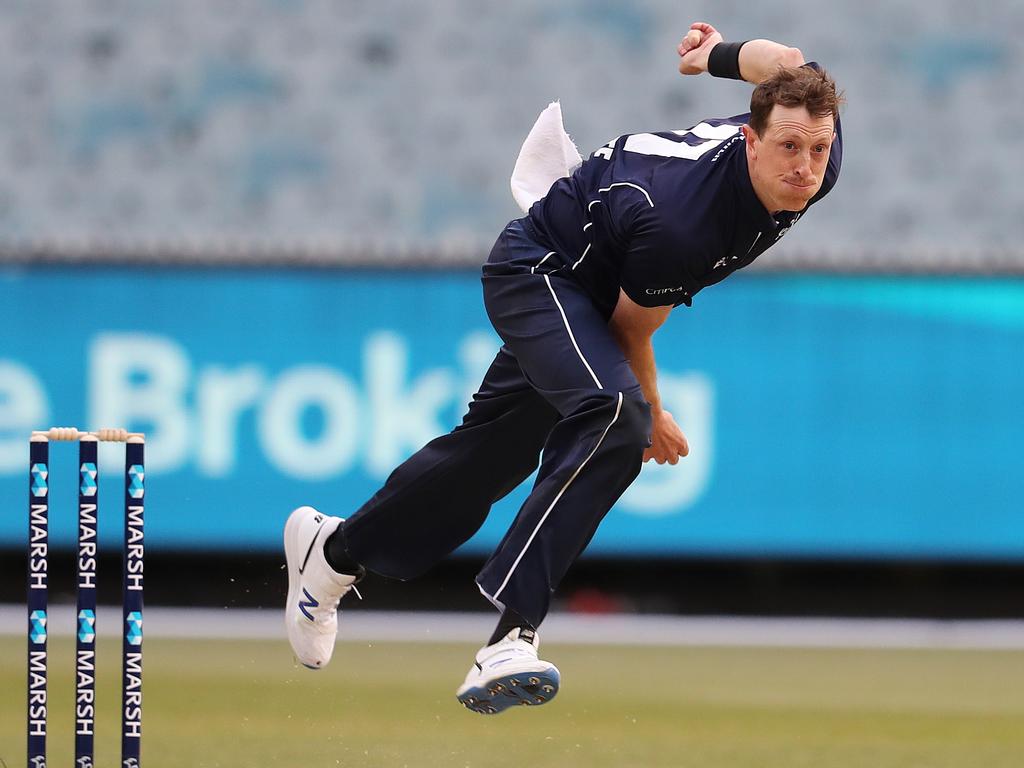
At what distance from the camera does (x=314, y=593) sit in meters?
5.60

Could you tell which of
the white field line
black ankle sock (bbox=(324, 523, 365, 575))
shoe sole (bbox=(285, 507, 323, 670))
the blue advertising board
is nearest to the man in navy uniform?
black ankle sock (bbox=(324, 523, 365, 575))

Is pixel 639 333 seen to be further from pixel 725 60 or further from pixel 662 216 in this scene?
pixel 725 60

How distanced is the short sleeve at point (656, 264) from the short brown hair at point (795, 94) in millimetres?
362

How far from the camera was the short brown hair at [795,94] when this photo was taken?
14.8 ft

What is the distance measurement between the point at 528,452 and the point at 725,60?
1.33 metres

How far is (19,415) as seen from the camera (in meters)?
9.56

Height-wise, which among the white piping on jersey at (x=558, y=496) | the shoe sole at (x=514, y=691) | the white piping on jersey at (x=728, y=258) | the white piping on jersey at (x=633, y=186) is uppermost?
the white piping on jersey at (x=633, y=186)

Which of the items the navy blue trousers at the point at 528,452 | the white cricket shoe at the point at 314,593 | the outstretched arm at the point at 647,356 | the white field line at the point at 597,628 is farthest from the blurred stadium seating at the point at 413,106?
the outstretched arm at the point at 647,356

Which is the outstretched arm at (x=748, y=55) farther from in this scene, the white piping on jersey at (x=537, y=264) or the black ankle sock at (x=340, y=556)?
the black ankle sock at (x=340, y=556)

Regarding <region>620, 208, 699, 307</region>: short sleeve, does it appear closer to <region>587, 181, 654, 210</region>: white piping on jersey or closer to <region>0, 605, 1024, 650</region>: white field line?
<region>587, 181, 654, 210</region>: white piping on jersey

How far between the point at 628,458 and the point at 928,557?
215 inches

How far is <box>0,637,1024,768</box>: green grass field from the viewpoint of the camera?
18.8 feet

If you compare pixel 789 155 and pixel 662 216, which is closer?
pixel 789 155

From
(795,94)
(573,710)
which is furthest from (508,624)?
(573,710)
